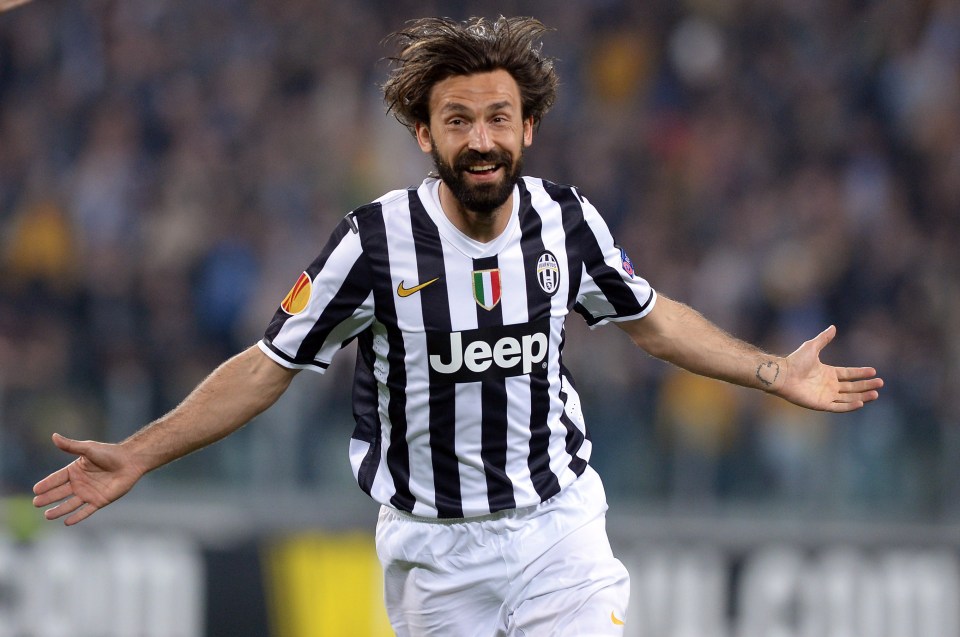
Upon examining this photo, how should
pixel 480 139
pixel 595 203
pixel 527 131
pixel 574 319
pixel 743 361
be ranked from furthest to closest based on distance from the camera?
1. pixel 595 203
2. pixel 574 319
3. pixel 743 361
4. pixel 527 131
5. pixel 480 139

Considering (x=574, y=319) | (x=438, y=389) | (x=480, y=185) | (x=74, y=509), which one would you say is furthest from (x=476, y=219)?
(x=574, y=319)

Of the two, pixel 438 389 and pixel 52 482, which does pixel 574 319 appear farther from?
pixel 52 482

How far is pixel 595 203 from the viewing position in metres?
10.7

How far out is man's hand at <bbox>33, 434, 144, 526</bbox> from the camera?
4266mm

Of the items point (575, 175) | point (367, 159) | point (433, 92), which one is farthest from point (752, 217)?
point (433, 92)

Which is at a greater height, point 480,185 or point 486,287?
point 480,185

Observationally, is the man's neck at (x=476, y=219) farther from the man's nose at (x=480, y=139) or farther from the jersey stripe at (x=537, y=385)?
the man's nose at (x=480, y=139)

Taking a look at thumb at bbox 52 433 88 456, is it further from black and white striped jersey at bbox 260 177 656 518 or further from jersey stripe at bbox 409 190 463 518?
jersey stripe at bbox 409 190 463 518

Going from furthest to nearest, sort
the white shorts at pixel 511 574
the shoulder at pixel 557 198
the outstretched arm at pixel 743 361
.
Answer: the outstretched arm at pixel 743 361 → the shoulder at pixel 557 198 → the white shorts at pixel 511 574

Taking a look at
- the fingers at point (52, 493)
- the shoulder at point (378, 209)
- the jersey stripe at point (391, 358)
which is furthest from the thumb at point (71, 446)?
the shoulder at point (378, 209)

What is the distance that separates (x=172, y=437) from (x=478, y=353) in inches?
35.8

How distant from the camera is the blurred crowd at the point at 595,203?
26.3 ft

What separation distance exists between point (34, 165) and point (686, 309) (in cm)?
727

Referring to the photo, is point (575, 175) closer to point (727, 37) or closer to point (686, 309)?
point (727, 37)
